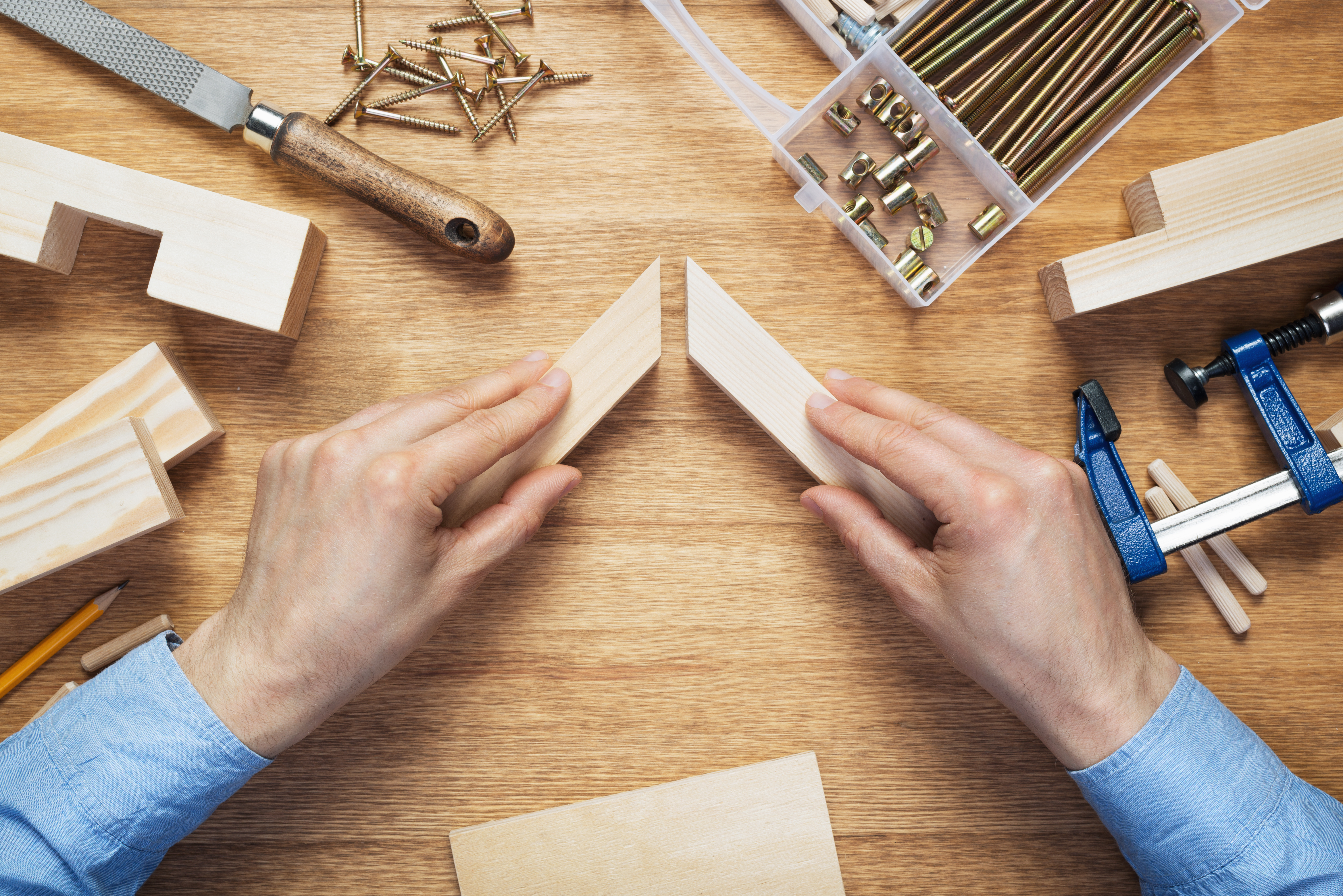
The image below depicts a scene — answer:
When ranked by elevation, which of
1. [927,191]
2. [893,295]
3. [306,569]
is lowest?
[306,569]

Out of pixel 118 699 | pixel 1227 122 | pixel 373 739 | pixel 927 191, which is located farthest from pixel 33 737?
pixel 1227 122

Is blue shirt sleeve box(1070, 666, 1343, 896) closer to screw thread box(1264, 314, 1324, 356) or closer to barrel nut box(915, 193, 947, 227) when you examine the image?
screw thread box(1264, 314, 1324, 356)

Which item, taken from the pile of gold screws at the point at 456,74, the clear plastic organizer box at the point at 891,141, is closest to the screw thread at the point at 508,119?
the pile of gold screws at the point at 456,74

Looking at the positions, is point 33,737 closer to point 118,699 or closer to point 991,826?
point 118,699

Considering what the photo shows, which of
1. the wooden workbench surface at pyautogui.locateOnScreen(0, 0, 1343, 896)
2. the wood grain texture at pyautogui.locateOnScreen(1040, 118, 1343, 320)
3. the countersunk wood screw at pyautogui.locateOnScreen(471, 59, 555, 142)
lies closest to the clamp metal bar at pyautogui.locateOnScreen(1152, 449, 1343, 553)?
the wooden workbench surface at pyautogui.locateOnScreen(0, 0, 1343, 896)

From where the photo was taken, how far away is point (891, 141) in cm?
138

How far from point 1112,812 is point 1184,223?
940 millimetres

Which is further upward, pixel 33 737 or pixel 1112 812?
pixel 33 737

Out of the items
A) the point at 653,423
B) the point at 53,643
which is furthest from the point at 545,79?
the point at 53,643

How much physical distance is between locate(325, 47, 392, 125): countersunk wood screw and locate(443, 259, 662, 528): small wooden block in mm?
583

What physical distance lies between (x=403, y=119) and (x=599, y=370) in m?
0.56

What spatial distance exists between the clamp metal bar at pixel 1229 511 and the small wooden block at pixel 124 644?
1630 mm

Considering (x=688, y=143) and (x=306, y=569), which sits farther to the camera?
(x=688, y=143)

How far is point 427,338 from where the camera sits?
1359mm
